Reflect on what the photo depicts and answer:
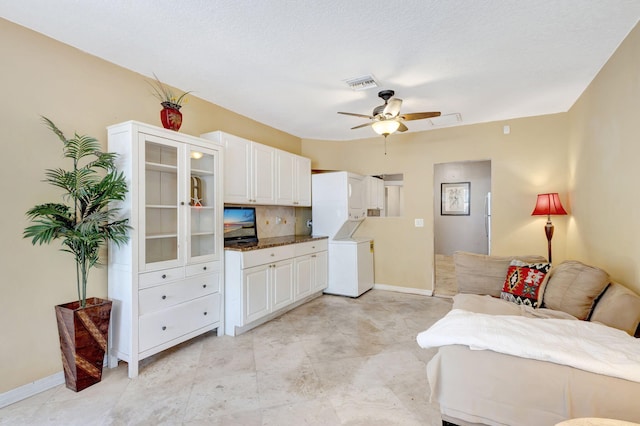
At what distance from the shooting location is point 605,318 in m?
1.90

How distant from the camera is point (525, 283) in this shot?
105 inches

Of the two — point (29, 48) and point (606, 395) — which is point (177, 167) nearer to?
point (29, 48)

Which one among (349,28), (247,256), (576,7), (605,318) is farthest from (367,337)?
(576,7)

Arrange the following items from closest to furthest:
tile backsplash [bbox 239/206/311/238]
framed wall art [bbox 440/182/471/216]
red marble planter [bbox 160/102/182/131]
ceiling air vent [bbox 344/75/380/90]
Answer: red marble planter [bbox 160/102/182/131]
ceiling air vent [bbox 344/75/380/90]
tile backsplash [bbox 239/206/311/238]
framed wall art [bbox 440/182/471/216]

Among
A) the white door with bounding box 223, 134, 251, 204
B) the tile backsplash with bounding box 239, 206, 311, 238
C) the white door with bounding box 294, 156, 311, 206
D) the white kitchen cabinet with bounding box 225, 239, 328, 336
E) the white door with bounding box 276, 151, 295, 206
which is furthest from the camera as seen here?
the white door with bounding box 294, 156, 311, 206

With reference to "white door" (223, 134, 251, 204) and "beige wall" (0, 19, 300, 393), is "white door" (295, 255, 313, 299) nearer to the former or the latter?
"white door" (223, 134, 251, 204)

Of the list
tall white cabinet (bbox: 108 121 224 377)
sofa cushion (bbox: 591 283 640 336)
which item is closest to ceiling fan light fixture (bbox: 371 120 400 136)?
tall white cabinet (bbox: 108 121 224 377)

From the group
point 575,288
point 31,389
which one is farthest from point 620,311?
point 31,389

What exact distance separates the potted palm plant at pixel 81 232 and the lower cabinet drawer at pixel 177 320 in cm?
27

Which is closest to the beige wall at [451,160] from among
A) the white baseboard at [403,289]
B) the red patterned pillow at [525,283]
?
the white baseboard at [403,289]

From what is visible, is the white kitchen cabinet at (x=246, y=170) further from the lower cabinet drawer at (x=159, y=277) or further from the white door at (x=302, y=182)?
the lower cabinet drawer at (x=159, y=277)

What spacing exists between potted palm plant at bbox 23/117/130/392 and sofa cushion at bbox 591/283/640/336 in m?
3.28

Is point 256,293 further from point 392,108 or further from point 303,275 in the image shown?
point 392,108

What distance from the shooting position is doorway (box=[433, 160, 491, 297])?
20.7ft
